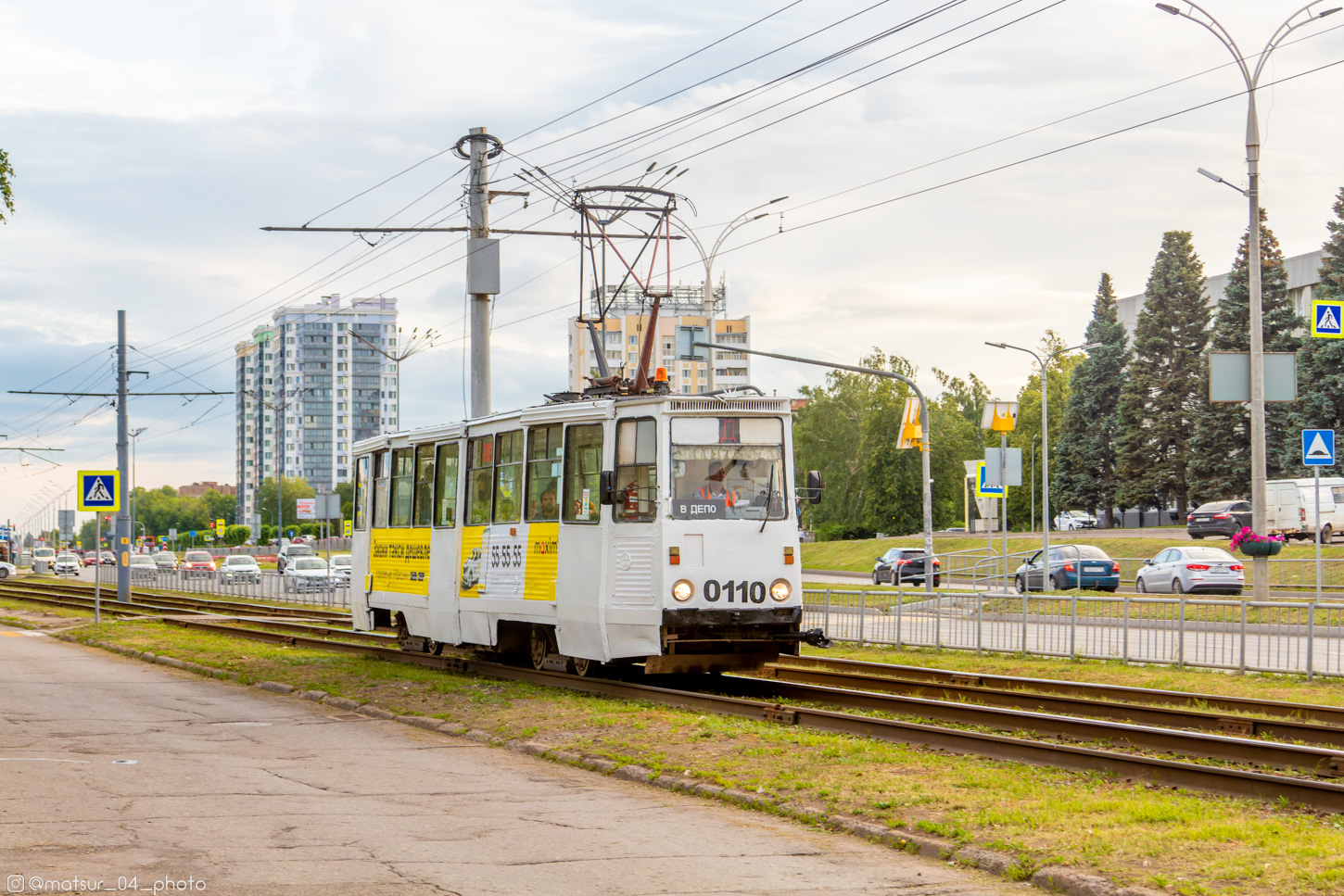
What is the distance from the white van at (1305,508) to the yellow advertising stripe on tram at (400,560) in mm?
35289

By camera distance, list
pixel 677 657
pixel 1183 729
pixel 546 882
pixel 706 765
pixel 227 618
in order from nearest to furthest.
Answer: pixel 546 882 → pixel 706 765 → pixel 1183 729 → pixel 677 657 → pixel 227 618

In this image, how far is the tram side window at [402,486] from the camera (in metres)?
19.8

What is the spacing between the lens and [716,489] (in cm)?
1524

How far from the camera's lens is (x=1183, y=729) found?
39.6 feet

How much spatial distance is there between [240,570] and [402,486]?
40618mm

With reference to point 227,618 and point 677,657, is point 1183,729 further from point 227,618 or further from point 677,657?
point 227,618

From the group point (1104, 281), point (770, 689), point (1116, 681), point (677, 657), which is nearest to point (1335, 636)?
point (1116, 681)

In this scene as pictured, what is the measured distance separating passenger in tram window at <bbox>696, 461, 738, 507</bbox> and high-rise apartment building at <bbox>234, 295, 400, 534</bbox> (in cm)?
15489

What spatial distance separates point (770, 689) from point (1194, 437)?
55275mm

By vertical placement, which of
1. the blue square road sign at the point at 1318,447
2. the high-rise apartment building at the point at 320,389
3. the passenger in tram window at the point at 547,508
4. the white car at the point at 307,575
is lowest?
the white car at the point at 307,575

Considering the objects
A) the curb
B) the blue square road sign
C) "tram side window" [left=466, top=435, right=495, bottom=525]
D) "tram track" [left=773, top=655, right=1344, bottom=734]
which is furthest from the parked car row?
the curb

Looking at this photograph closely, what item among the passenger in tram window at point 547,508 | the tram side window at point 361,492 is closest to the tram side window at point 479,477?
the passenger in tram window at point 547,508

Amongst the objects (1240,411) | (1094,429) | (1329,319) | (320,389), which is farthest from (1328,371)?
(320,389)

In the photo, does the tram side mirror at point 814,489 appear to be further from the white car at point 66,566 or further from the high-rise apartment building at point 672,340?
the high-rise apartment building at point 672,340
